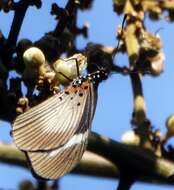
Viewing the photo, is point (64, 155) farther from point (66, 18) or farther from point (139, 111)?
point (66, 18)

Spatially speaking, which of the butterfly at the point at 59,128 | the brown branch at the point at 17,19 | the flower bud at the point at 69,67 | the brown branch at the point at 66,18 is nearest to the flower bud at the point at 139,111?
the butterfly at the point at 59,128

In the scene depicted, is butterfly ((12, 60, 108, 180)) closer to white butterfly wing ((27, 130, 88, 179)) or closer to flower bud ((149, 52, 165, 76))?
white butterfly wing ((27, 130, 88, 179))

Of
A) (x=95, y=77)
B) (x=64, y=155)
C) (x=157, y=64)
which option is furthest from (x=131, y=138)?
(x=157, y=64)

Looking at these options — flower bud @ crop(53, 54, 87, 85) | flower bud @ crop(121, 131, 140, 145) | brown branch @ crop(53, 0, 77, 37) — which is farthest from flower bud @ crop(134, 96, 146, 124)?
brown branch @ crop(53, 0, 77, 37)

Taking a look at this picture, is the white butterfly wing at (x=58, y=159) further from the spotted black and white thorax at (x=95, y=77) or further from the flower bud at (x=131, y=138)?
the spotted black and white thorax at (x=95, y=77)

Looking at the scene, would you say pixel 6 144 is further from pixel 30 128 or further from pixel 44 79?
pixel 44 79

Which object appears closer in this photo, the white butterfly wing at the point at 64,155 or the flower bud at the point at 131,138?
the white butterfly wing at the point at 64,155

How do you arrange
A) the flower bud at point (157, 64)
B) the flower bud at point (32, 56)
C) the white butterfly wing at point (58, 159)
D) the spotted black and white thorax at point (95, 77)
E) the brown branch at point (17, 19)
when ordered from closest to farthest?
the white butterfly wing at point (58, 159), the brown branch at point (17, 19), the flower bud at point (32, 56), the spotted black and white thorax at point (95, 77), the flower bud at point (157, 64)

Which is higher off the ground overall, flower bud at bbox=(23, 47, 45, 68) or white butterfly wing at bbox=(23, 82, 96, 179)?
flower bud at bbox=(23, 47, 45, 68)
